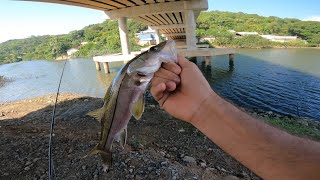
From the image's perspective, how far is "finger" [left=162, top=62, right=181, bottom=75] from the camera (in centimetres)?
199

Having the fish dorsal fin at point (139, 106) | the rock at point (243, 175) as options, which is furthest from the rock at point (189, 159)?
the fish dorsal fin at point (139, 106)

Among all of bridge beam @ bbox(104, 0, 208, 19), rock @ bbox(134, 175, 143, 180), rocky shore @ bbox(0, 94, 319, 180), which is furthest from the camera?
bridge beam @ bbox(104, 0, 208, 19)

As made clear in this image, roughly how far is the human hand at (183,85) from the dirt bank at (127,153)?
314 centimetres

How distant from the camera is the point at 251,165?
185 centimetres

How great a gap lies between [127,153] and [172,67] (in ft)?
13.6

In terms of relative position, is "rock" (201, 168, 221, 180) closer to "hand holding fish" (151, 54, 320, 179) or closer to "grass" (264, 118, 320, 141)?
"hand holding fish" (151, 54, 320, 179)

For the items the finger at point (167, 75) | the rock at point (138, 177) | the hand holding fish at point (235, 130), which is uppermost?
the finger at point (167, 75)

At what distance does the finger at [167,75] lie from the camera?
2000 millimetres

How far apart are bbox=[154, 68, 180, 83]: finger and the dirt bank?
10.8ft

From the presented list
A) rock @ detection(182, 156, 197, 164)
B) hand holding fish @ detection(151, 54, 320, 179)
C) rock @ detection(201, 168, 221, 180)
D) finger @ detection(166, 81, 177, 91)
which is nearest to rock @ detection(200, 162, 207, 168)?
rock @ detection(182, 156, 197, 164)

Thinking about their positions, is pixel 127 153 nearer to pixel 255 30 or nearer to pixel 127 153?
pixel 127 153

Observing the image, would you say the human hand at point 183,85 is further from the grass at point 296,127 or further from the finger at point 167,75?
the grass at point 296,127

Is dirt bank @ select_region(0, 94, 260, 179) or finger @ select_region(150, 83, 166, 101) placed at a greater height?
finger @ select_region(150, 83, 166, 101)

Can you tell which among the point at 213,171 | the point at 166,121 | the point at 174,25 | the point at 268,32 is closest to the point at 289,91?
the point at 166,121
